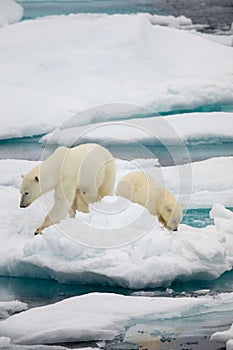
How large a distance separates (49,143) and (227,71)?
2.77 feet

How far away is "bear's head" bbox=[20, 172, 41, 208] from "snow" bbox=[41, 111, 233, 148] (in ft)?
0.57

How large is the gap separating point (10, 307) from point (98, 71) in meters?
1.07

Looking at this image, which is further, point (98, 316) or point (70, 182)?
point (70, 182)

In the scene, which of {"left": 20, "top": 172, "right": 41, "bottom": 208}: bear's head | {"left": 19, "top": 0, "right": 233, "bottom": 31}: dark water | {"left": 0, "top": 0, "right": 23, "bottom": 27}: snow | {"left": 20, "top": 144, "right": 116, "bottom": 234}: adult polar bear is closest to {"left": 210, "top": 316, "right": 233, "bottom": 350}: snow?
{"left": 20, "top": 144, "right": 116, "bottom": 234}: adult polar bear

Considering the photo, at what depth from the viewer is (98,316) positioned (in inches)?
135

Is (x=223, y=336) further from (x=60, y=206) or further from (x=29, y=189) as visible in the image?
(x=29, y=189)

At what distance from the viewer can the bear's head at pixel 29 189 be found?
3.53m

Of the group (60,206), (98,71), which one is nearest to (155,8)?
(98,71)

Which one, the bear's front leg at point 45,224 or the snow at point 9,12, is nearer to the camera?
the bear's front leg at point 45,224

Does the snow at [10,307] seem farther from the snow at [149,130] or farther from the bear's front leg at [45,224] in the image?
the snow at [149,130]

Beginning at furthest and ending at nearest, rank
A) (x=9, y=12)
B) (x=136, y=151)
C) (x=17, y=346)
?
(x=9, y=12) < (x=136, y=151) < (x=17, y=346)

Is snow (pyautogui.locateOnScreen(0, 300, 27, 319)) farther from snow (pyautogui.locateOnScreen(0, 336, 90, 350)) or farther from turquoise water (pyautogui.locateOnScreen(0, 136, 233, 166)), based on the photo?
turquoise water (pyautogui.locateOnScreen(0, 136, 233, 166))

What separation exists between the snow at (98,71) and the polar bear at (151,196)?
0.28 m

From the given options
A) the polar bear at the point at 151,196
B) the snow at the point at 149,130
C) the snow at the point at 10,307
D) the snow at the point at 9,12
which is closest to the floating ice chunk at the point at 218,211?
the polar bear at the point at 151,196
